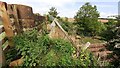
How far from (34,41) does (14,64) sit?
64 centimetres

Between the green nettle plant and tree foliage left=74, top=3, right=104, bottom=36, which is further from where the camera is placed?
tree foliage left=74, top=3, right=104, bottom=36

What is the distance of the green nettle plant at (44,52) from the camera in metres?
4.22

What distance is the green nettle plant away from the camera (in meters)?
4.22

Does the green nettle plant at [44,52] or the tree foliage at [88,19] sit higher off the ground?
the green nettle plant at [44,52]

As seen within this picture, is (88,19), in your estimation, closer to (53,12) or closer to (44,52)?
(53,12)

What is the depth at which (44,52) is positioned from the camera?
435 cm

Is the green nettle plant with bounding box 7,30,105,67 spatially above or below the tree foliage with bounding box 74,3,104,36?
above

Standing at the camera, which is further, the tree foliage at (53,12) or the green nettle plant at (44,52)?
the tree foliage at (53,12)

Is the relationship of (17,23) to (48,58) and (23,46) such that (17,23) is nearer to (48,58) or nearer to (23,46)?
(23,46)

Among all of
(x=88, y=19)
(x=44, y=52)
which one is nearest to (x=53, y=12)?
(x=88, y=19)

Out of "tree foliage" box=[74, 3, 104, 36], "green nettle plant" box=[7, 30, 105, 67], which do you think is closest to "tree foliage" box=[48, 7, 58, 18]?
"tree foliage" box=[74, 3, 104, 36]

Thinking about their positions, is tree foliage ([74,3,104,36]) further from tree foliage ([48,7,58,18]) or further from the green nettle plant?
the green nettle plant

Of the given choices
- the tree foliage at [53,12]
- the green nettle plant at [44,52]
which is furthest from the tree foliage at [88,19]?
the green nettle plant at [44,52]

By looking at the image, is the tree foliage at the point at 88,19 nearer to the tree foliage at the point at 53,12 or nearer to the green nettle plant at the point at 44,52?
the tree foliage at the point at 53,12
